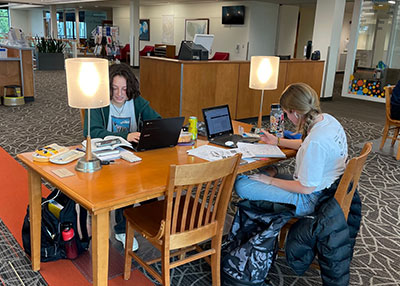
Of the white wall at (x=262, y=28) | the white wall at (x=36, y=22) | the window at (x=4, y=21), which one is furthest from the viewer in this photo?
the window at (x=4, y=21)

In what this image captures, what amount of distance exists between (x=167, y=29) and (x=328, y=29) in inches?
318

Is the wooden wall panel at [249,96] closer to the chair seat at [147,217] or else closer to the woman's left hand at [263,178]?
the woman's left hand at [263,178]

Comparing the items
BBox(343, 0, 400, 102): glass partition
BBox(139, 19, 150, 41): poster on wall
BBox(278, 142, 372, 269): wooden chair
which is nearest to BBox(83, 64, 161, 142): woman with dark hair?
BBox(278, 142, 372, 269): wooden chair

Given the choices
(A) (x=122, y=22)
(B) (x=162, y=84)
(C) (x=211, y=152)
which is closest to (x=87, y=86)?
(C) (x=211, y=152)

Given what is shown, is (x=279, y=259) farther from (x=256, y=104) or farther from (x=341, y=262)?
(x=256, y=104)

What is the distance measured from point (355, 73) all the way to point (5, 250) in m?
9.49

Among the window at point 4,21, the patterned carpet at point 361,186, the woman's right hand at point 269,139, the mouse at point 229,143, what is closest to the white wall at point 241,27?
the patterned carpet at point 361,186

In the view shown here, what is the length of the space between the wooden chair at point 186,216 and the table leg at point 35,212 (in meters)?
0.51

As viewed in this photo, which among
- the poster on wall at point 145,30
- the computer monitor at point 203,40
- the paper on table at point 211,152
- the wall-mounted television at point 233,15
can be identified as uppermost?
the wall-mounted television at point 233,15

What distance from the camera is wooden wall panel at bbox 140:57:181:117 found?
549cm

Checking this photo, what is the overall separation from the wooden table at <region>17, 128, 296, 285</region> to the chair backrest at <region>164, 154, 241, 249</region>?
0.11 metres

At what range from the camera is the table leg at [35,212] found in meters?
2.07

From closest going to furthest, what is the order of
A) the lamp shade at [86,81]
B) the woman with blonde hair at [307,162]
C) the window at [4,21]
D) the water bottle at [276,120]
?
the lamp shade at [86,81]
the woman with blonde hair at [307,162]
the water bottle at [276,120]
the window at [4,21]

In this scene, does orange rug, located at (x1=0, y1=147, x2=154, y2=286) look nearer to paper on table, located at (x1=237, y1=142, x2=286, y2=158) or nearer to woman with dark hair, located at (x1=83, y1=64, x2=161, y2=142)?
woman with dark hair, located at (x1=83, y1=64, x2=161, y2=142)
